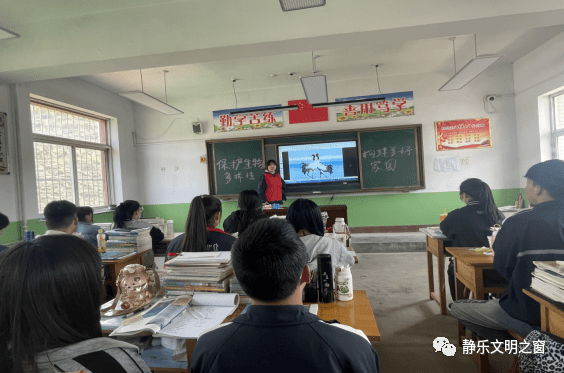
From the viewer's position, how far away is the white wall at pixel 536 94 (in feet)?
15.2

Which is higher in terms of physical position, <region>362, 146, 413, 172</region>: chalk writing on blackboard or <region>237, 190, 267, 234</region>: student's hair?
<region>362, 146, 413, 172</region>: chalk writing on blackboard

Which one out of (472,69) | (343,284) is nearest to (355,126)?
(472,69)

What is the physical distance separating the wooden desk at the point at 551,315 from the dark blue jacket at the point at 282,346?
967 millimetres

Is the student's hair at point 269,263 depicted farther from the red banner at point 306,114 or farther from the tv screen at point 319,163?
the red banner at point 306,114

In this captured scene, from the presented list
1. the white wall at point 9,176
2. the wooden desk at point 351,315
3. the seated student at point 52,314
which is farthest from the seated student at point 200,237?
the white wall at point 9,176

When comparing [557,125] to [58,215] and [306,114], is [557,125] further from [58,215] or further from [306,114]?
[58,215]

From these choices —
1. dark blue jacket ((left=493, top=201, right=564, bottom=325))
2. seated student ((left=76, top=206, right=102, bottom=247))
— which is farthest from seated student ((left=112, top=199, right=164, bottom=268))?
dark blue jacket ((left=493, top=201, right=564, bottom=325))

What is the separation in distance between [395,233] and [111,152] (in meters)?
5.58

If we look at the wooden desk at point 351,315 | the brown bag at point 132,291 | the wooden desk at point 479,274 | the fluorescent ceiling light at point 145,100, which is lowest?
the wooden desk at point 479,274

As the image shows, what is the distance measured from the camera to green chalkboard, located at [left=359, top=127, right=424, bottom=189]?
233 inches

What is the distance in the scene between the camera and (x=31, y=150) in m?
4.35

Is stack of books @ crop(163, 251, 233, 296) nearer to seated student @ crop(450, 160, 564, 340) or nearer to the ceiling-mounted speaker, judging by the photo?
seated student @ crop(450, 160, 564, 340)

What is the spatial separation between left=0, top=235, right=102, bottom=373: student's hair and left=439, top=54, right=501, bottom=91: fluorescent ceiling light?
14.8 feet

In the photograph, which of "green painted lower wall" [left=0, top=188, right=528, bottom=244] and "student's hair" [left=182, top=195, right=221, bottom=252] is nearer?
"student's hair" [left=182, top=195, right=221, bottom=252]
